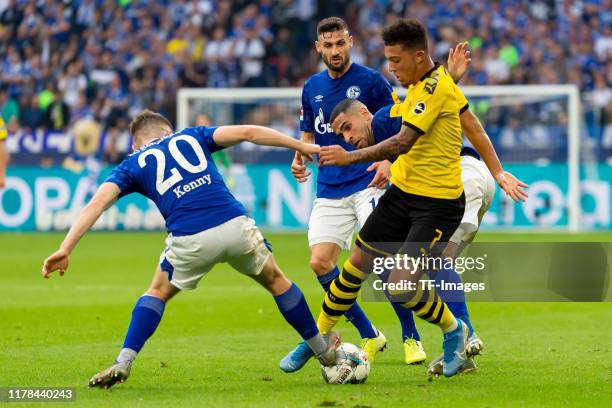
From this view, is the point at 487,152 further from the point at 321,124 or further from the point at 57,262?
the point at 57,262

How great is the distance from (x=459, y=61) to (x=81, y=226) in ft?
9.18

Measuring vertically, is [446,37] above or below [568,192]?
above

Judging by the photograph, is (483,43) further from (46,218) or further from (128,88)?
(46,218)

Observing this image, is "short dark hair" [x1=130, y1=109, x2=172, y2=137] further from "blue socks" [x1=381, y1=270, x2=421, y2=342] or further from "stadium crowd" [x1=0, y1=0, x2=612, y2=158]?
"stadium crowd" [x1=0, y1=0, x2=612, y2=158]

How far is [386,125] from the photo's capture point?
7.83 meters

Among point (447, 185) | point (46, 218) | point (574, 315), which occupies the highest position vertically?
point (447, 185)

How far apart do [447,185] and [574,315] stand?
15.6ft

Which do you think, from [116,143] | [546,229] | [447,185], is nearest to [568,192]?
[546,229]

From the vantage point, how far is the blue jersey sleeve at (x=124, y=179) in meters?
7.23

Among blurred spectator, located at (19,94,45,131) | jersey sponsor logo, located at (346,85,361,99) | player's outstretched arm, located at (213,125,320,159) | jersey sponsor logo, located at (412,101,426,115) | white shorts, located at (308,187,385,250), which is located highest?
jersey sponsor logo, located at (412,101,426,115)

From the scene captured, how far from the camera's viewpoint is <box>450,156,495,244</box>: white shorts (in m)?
8.92

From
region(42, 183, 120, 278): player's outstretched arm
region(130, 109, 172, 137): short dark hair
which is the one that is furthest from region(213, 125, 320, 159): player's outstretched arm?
region(42, 183, 120, 278): player's outstretched arm

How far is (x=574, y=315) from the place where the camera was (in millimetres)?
11789

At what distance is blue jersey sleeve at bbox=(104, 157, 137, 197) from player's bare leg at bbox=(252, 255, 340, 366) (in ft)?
3.20
